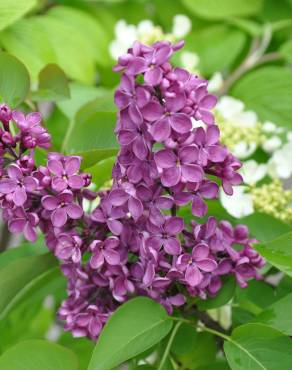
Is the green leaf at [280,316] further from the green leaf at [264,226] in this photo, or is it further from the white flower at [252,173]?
the white flower at [252,173]

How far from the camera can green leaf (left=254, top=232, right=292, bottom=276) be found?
0.51m

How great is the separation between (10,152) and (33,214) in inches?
1.9

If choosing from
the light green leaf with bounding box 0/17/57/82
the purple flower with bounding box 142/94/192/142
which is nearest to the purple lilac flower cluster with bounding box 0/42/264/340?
the purple flower with bounding box 142/94/192/142

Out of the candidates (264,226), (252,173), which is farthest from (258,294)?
(252,173)

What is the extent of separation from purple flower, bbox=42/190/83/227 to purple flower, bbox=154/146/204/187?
2.7 inches

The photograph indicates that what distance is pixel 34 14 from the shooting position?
1.04 metres

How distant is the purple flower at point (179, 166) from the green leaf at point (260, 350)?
12 cm

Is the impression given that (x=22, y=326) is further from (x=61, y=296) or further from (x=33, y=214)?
(x=33, y=214)

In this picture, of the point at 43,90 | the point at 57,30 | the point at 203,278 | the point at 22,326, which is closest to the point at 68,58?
the point at 57,30

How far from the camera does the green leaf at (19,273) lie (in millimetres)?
567

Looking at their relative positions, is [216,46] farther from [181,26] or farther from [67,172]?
[67,172]

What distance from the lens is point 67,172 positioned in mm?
512

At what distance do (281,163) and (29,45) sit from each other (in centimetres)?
34

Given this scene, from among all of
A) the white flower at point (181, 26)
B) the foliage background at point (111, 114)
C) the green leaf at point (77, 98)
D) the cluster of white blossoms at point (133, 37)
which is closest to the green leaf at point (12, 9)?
the foliage background at point (111, 114)
